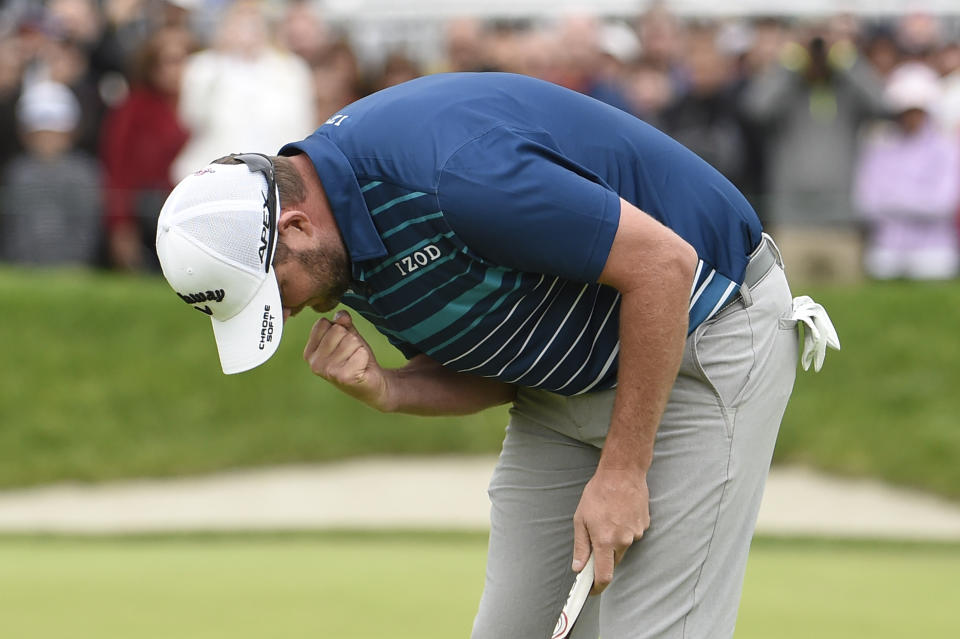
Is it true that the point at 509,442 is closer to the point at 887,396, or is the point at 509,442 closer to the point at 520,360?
the point at 520,360

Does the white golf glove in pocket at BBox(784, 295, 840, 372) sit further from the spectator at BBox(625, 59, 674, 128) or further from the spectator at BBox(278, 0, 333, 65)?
the spectator at BBox(278, 0, 333, 65)

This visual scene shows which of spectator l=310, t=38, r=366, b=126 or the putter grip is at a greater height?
spectator l=310, t=38, r=366, b=126

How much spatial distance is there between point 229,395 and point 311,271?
23.5 ft

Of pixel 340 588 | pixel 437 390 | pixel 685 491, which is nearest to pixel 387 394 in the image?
pixel 437 390

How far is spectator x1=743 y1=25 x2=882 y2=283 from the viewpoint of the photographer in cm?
1018

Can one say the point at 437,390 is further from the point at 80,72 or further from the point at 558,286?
the point at 80,72

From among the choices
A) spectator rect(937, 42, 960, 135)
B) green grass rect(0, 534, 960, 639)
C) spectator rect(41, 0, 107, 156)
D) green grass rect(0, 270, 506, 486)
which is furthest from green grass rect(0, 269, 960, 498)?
green grass rect(0, 534, 960, 639)

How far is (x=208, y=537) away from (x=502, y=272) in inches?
207

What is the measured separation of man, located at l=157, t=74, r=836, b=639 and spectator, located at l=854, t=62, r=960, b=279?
684 cm

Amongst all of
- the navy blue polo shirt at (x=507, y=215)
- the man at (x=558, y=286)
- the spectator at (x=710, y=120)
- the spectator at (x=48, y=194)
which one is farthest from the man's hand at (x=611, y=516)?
the spectator at (x=710, y=120)

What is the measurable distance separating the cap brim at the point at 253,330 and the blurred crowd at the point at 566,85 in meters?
6.63

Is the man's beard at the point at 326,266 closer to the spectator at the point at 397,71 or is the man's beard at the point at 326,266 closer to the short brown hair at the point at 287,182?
the short brown hair at the point at 287,182

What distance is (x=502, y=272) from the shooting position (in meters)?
3.28

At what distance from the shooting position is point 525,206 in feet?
10.2
